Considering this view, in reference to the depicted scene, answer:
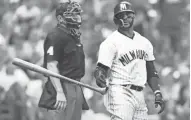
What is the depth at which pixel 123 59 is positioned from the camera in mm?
3922

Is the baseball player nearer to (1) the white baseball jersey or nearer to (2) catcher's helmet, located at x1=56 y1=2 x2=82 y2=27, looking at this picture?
(1) the white baseball jersey

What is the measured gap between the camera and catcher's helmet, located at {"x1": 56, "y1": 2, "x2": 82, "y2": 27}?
3.91 metres

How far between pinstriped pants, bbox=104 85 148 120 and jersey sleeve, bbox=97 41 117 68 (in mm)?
168

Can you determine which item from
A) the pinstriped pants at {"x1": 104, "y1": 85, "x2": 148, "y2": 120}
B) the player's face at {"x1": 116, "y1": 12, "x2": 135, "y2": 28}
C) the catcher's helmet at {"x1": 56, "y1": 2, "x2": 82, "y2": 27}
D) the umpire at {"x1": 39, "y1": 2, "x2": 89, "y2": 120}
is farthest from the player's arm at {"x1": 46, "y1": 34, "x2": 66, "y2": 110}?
the player's face at {"x1": 116, "y1": 12, "x2": 135, "y2": 28}

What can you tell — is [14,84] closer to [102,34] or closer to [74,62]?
[102,34]

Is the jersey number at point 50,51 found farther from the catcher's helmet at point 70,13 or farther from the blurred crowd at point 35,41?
the blurred crowd at point 35,41

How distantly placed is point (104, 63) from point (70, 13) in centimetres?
38

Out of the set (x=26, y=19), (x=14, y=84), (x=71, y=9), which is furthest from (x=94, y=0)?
(x=71, y=9)

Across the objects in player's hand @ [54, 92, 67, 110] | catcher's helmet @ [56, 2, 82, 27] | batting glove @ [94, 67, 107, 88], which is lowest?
player's hand @ [54, 92, 67, 110]


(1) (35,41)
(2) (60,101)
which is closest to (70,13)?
(2) (60,101)

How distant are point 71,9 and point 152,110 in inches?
72.0

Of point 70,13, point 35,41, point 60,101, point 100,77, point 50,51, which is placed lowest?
point 60,101

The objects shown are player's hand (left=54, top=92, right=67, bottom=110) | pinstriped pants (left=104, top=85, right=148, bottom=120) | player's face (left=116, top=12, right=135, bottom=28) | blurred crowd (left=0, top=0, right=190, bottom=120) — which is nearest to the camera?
player's hand (left=54, top=92, right=67, bottom=110)

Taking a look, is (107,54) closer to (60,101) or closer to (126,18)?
(126,18)
